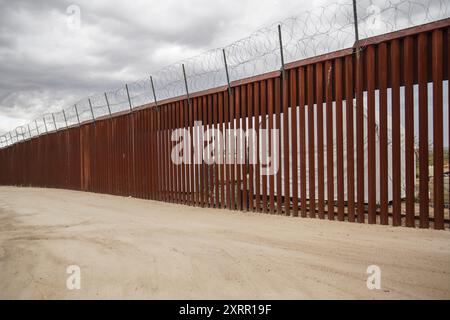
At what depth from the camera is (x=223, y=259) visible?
375 centimetres

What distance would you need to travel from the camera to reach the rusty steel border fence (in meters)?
4.99

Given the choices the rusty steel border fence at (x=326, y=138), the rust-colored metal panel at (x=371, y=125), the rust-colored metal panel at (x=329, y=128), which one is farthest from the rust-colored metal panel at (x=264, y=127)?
the rust-colored metal panel at (x=371, y=125)

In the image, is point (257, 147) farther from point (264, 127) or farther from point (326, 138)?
point (326, 138)

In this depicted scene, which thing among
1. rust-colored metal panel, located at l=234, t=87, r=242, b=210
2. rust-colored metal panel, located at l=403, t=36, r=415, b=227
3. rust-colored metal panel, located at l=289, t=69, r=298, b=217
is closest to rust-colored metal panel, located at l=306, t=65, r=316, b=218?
rust-colored metal panel, located at l=289, t=69, r=298, b=217

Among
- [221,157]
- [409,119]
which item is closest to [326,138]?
[409,119]

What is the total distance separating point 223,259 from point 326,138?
10.7 ft

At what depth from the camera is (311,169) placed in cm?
628

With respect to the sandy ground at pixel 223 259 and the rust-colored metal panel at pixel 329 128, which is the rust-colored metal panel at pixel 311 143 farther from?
the sandy ground at pixel 223 259

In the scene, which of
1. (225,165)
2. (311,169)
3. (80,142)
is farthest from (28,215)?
(80,142)

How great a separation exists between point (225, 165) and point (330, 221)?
292cm

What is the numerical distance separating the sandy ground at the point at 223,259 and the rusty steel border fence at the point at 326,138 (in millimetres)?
636

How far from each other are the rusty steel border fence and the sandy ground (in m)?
0.64

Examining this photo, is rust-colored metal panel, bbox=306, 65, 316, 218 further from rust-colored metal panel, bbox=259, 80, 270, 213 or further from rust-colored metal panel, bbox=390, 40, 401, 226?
rust-colored metal panel, bbox=390, 40, 401, 226

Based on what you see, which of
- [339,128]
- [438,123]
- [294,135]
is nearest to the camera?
[438,123]
